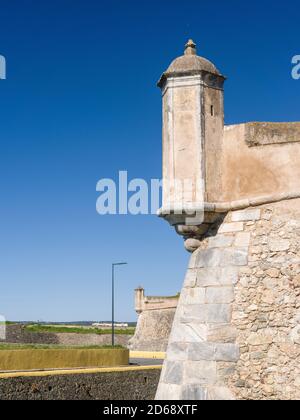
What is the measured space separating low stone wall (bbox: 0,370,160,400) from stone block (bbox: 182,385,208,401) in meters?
7.16

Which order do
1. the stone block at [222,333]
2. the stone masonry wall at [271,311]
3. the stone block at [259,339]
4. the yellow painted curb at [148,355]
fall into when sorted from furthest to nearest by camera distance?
the yellow painted curb at [148,355], the stone block at [222,333], the stone block at [259,339], the stone masonry wall at [271,311]

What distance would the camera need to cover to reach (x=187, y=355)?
8.02 m

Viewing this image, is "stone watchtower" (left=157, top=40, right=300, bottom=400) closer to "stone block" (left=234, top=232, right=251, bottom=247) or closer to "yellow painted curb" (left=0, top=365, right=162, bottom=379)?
"stone block" (left=234, top=232, right=251, bottom=247)

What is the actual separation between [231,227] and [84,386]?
914 centimetres

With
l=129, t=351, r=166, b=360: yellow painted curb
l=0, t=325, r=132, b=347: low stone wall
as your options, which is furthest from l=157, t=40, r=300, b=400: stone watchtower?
l=0, t=325, r=132, b=347: low stone wall

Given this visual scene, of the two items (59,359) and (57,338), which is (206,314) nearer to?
(59,359)

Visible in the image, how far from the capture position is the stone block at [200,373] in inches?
302

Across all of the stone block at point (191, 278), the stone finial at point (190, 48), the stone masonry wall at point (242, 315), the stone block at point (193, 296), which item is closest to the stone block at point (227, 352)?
the stone masonry wall at point (242, 315)

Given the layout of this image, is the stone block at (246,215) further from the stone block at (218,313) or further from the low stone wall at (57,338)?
the low stone wall at (57,338)

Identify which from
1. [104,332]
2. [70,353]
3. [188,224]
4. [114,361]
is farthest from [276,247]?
[104,332]

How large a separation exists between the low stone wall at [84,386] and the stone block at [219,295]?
7.50 m
